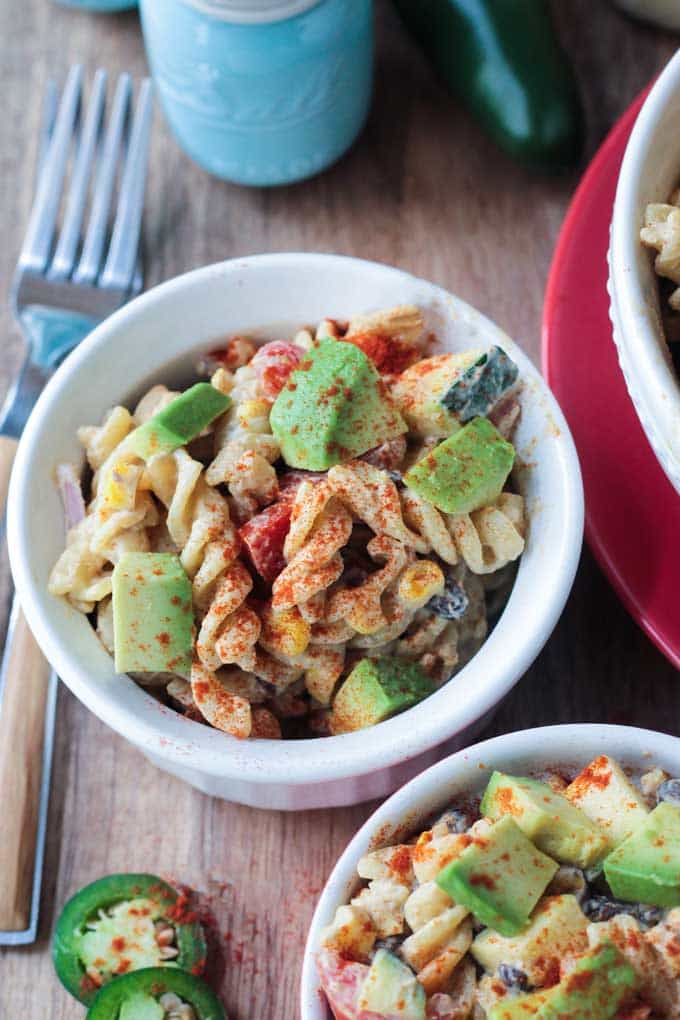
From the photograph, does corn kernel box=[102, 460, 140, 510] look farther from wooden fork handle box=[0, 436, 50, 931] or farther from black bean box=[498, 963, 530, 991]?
black bean box=[498, 963, 530, 991]

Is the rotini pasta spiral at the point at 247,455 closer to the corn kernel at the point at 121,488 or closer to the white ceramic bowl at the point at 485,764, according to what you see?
the corn kernel at the point at 121,488

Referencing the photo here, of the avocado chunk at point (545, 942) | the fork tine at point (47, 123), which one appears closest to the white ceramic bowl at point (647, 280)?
the avocado chunk at point (545, 942)

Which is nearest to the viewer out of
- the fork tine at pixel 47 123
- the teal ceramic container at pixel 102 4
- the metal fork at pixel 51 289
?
the metal fork at pixel 51 289

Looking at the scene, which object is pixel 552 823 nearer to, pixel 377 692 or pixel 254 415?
pixel 377 692

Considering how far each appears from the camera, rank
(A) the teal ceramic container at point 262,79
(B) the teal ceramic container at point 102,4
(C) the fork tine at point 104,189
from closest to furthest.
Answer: (A) the teal ceramic container at point 262,79 → (C) the fork tine at point 104,189 → (B) the teal ceramic container at point 102,4

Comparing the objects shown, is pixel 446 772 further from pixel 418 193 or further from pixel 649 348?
pixel 418 193
